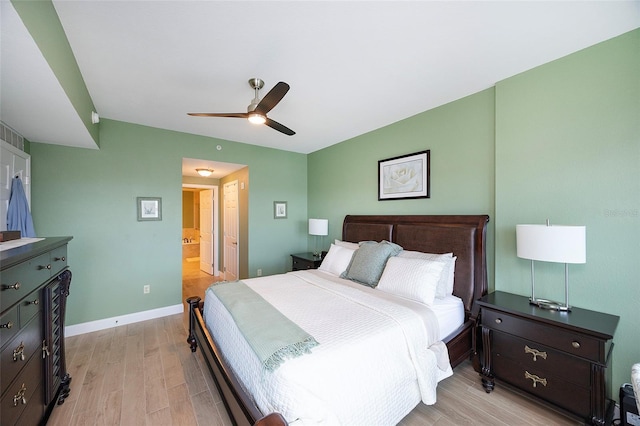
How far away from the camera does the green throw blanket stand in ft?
4.31

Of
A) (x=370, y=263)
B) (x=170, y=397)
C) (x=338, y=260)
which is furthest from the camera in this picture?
(x=338, y=260)

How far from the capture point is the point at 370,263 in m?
2.67

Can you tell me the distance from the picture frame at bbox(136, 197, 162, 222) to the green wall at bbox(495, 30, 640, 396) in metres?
4.19

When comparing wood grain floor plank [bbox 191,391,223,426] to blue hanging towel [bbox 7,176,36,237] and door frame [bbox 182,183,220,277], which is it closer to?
blue hanging towel [bbox 7,176,36,237]

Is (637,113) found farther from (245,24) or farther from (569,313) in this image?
(245,24)

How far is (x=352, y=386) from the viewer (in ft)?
4.38

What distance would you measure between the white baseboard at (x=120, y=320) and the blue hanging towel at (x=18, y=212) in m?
1.34

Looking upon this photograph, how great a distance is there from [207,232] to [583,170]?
6.63 m

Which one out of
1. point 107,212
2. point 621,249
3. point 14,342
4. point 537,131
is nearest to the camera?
point 14,342

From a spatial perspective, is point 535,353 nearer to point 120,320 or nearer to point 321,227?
point 321,227

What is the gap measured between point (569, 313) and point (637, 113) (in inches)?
57.1

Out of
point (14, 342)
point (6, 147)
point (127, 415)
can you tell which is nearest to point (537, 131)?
point (14, 342)

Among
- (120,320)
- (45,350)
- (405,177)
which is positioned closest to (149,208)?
(120,320)

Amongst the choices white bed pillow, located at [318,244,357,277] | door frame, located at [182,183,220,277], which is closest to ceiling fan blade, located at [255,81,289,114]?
white bed pillow, located at [318,244,357,277]
